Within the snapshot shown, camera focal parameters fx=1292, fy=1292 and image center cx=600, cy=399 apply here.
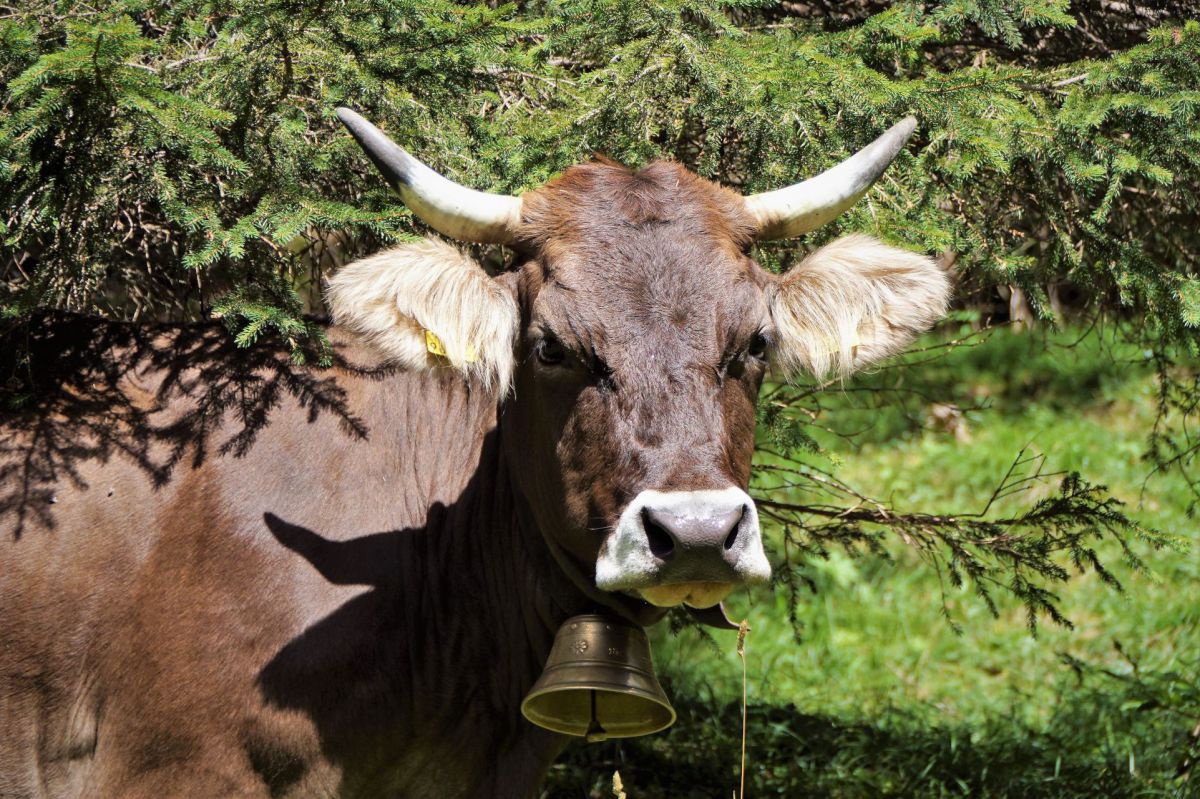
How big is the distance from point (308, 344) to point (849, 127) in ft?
6.27

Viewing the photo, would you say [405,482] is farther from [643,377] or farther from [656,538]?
[656,538]

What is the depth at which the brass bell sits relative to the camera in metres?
3.44

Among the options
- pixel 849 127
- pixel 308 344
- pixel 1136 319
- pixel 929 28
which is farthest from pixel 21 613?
pixel 1136 319

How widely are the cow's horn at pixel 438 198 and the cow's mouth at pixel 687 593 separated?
3.77 ft

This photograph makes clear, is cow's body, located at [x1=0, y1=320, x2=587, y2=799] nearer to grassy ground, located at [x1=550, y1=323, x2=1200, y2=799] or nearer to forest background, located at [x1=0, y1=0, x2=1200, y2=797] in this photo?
forest background, located at [x1=0, y1=0, x2=1200, y2=797]

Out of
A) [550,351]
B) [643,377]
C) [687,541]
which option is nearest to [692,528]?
[687,541]

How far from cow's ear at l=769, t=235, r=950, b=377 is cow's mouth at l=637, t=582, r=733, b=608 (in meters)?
0.86

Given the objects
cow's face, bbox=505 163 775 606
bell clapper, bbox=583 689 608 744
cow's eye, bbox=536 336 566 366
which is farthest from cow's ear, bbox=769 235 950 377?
bell clapper, bbox=583 689 608 744

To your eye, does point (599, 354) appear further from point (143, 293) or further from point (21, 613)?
point (143, 293)

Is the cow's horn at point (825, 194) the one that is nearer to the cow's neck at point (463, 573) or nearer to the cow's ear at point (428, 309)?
the cow's ear at point (428, 309)

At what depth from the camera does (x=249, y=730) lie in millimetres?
3684

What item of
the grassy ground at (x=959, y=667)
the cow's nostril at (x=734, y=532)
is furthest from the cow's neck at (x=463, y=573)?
the grassy ground at (x=959, y=667)

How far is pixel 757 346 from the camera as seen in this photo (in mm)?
3672

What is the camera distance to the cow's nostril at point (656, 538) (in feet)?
10.2
